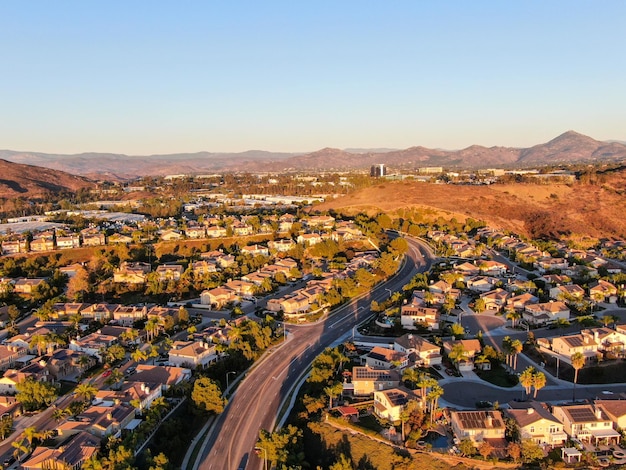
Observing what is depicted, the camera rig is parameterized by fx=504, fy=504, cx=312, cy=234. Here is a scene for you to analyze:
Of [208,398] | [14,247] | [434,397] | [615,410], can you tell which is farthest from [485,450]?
[14,247]

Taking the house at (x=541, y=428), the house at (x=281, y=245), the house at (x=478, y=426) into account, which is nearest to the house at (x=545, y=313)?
the house at (x=541, y=428)

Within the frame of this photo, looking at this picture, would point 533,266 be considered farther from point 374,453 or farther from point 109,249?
point 109,249

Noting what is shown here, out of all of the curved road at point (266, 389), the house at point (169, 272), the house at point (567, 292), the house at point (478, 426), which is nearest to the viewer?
the house at point (478, 426)

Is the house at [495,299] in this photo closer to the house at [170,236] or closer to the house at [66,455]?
the house at [66,455]

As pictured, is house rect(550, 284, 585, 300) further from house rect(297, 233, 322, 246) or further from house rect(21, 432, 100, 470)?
house rect(21, 432, 100, 470)

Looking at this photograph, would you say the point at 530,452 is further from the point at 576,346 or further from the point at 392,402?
the point at 576,346
